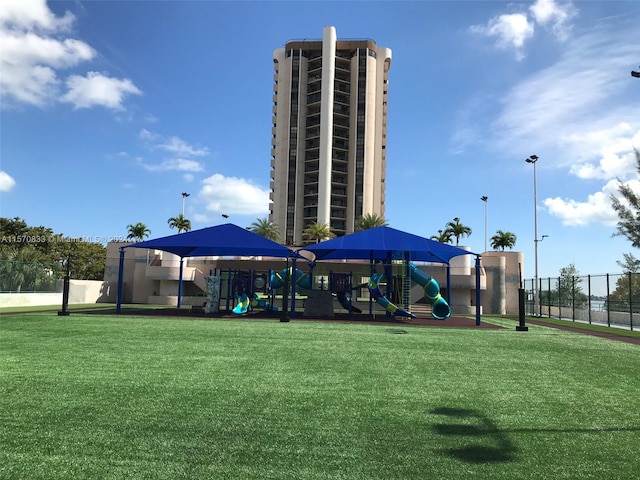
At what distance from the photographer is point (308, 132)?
8869 centimetres

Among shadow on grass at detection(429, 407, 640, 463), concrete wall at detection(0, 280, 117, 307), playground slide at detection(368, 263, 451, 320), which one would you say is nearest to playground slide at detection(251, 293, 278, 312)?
playground slide at detection(368, 263, 451, 320)

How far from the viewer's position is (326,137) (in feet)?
279

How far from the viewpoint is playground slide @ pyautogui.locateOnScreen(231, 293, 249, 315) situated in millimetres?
22266

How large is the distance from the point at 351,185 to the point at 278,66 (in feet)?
88.0

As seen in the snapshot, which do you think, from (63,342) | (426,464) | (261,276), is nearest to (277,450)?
(426,464)

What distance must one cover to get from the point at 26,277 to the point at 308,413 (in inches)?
1156

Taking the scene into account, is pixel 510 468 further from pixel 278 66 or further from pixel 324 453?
pixel 278 66

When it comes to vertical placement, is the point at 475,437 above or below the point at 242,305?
below

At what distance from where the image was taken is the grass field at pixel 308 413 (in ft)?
13.6

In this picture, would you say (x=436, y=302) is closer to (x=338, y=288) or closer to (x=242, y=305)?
(x=338, y=288)

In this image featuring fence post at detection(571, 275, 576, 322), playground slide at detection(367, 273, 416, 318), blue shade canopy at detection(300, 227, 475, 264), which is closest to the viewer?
blue shade canopy at detection(300, 227, 475, 264)

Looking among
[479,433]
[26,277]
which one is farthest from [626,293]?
[26,277]

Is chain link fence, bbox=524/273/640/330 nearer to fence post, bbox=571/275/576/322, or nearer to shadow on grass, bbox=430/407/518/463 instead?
fence post, bbox=571/275/576/322

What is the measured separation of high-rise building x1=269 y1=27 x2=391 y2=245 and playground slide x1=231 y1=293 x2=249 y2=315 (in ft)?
205
